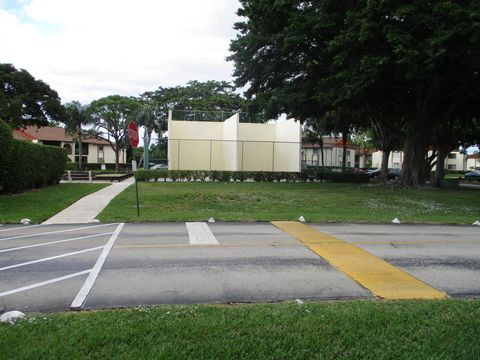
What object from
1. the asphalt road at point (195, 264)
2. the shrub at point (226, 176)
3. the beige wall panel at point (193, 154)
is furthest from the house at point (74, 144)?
the asphalt road at point (195, 264)

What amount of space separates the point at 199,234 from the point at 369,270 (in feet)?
14.5

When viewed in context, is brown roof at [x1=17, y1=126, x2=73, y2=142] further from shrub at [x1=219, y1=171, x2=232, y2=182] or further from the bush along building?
shrub at [x1=219, y1=171, x2=232, y2=182]

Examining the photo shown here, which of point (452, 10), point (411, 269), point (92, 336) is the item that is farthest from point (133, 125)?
point (452, 10)

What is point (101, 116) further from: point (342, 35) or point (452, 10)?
point (452, 10)

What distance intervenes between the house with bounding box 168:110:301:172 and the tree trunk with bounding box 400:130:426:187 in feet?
39.5

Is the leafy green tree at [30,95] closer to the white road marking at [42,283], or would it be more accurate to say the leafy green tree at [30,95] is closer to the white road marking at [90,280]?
the white road marking at [90,280]

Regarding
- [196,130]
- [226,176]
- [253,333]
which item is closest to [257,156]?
[196,130]

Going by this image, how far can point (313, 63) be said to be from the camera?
2266cm

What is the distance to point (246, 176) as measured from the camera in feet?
107

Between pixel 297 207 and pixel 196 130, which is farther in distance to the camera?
pixel 196 130

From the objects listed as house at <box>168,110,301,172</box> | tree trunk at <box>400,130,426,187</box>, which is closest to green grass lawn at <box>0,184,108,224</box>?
tree trunk at <box>400,130,426,187</box>

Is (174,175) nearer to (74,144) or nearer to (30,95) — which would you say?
(30,95)

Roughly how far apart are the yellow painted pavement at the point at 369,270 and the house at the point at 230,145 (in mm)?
27430

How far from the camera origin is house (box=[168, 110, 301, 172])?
122 ft
